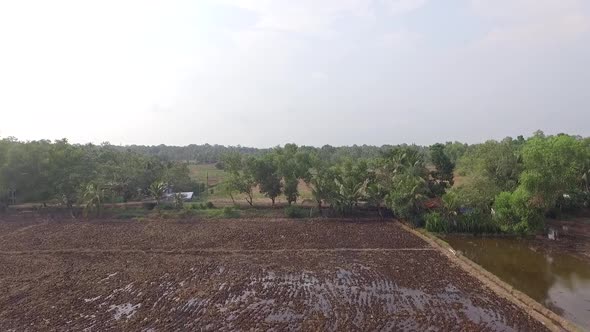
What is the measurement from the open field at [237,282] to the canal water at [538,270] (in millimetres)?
2001

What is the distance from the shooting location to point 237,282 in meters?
20.0

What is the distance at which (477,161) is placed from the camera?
3469 cm

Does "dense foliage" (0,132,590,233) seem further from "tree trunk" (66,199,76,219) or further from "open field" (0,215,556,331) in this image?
"open field" (0,215,556,331)

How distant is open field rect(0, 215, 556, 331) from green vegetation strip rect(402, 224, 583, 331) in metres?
0.51

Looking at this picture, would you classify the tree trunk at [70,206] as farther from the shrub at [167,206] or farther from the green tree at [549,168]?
the green tree at [549,168]

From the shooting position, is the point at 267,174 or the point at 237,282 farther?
the point at 267,174

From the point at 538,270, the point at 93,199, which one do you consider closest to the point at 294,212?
the point at 93,199

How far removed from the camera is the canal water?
17.6 m

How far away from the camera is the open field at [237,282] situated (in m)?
15.8

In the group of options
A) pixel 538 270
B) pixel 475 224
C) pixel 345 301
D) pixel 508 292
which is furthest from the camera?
pixel 475 224

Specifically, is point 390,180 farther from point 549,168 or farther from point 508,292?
point 508,292

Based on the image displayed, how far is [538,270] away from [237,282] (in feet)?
53.0

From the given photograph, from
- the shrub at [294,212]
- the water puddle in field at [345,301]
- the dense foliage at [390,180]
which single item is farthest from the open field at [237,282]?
the shrub at [294,212]

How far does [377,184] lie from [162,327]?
23.3 m
